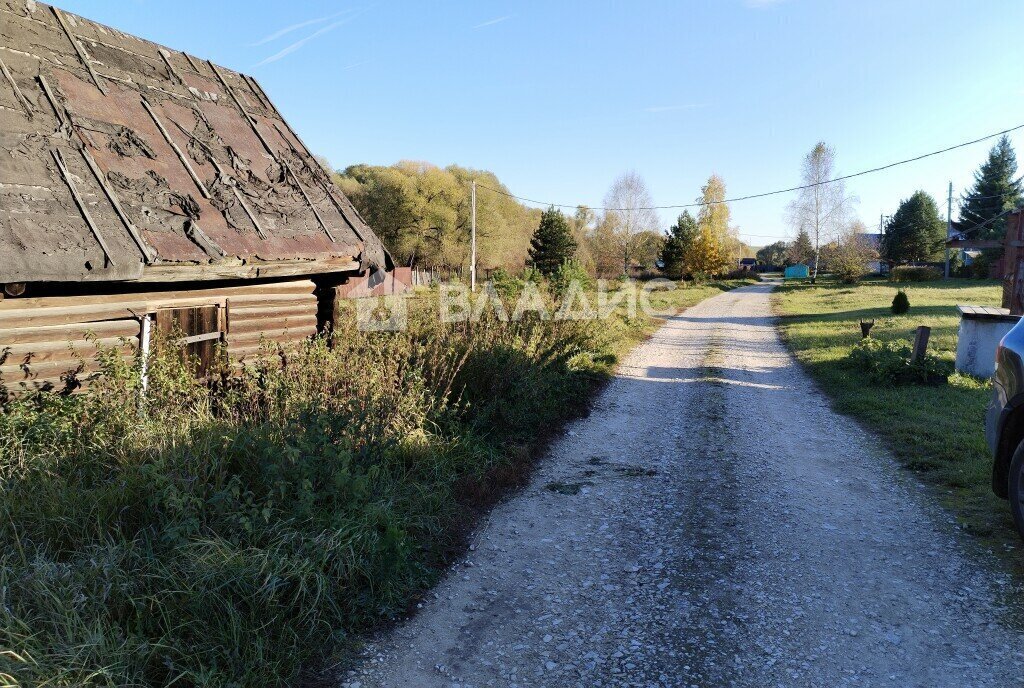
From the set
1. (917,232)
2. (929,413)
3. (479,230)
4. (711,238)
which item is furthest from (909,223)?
(929,413)

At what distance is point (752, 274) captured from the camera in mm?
61875

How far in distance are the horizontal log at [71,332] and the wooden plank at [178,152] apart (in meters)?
1.65

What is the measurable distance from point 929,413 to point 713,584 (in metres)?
5.97

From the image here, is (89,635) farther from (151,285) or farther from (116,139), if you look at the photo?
(116,139)

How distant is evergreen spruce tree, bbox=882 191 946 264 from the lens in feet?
168

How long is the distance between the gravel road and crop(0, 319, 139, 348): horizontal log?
3.83 metres

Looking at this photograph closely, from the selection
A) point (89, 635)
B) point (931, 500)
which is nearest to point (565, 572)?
point (89, 635)

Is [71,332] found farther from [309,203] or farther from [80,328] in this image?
[309,203]

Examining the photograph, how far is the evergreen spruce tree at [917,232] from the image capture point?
51.1m

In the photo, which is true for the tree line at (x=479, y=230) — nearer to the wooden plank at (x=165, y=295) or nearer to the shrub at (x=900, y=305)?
the shrub at (x=900, y=305)

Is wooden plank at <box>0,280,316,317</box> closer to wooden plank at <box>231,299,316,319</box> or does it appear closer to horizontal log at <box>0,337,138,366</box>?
wooden plank at <box>231,299,316,319</box>

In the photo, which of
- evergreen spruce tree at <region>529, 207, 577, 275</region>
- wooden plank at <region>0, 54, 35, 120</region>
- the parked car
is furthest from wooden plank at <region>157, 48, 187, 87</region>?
evergreen spruce tree at <region>529, 207, 577, 275</region>

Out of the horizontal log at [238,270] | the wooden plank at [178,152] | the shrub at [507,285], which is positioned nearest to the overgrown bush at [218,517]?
the horizontal log at [238,270]

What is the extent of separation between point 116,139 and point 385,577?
17.0ft
